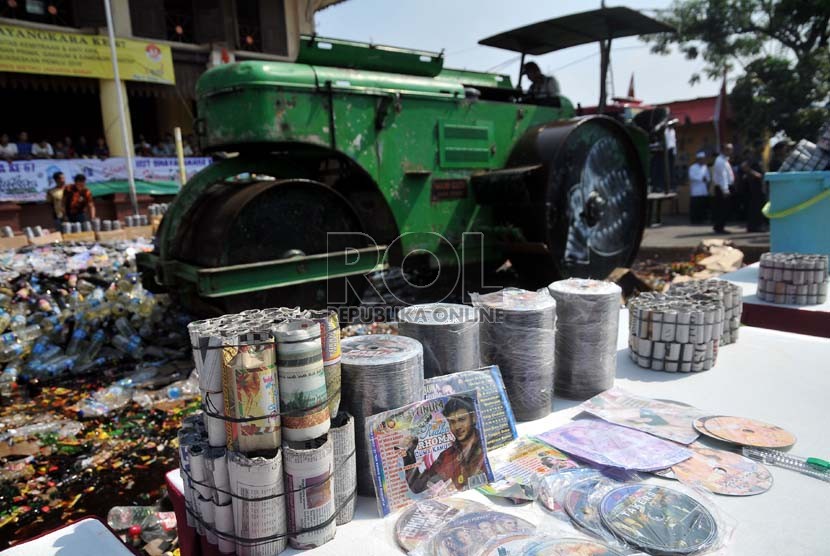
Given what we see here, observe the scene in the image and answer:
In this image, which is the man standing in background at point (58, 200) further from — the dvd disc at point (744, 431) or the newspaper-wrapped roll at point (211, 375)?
the dvd disc at point (744, 431)

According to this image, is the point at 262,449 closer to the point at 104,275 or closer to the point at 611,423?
the point at 611,423

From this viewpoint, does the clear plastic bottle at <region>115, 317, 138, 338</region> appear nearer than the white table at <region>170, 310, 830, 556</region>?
No

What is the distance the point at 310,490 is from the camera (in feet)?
4.02

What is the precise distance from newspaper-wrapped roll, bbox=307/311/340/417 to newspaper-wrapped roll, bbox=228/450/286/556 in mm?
195

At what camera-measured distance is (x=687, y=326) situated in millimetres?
2189

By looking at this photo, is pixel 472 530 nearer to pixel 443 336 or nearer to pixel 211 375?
pixel 443 336

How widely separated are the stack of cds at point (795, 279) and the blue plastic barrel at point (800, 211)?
99cm

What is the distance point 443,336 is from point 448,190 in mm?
3463

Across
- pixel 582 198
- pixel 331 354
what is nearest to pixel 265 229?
pixel 331 354

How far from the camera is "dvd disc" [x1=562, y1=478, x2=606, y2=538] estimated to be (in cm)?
129

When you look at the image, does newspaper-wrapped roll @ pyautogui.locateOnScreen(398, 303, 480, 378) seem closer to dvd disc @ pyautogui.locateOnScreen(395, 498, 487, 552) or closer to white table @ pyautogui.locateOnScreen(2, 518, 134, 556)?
dvd disc @ pyautogui.locateOnScreen(395, 498, 487, 552)

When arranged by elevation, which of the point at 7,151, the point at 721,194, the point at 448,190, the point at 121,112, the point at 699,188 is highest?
the point at 121,112

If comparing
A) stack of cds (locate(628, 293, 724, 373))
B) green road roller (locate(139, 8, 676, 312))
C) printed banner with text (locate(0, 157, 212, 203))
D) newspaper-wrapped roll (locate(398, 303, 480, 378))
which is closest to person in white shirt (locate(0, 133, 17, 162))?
printed banner with text (locate(0, 157, 212, 203))

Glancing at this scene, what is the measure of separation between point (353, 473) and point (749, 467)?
113cm
